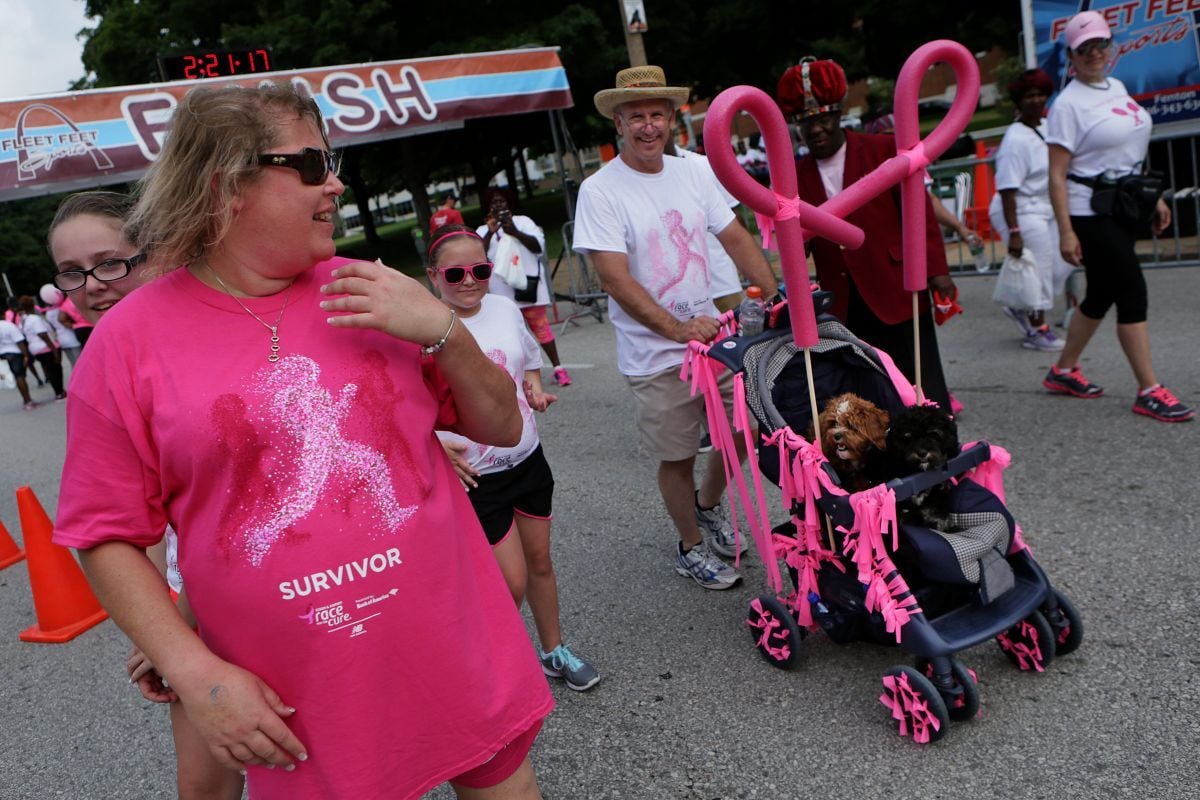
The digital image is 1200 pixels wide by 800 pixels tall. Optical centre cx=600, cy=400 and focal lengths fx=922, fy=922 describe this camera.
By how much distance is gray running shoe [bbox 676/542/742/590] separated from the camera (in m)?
3.98

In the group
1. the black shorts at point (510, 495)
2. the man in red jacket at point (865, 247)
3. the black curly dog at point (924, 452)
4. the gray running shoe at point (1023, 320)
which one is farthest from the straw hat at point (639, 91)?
the gray running shoe at point (1023, 320)

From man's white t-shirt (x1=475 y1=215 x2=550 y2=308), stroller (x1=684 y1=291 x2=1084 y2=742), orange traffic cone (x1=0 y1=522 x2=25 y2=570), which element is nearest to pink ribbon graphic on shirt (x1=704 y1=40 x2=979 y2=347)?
→ stroller (x1=684 y1=291 x2=1084 y2=742)

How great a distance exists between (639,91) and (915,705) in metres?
2.48

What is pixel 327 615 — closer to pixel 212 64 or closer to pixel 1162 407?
pixel 1162 407

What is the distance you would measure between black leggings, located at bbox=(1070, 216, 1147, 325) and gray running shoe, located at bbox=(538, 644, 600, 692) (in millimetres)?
3545

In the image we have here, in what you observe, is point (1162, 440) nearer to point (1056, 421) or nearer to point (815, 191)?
point (1056, 421)

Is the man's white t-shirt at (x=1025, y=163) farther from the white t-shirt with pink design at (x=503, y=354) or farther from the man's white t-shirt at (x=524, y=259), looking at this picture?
the white t-shirt with pink design at (x=503, y=354)

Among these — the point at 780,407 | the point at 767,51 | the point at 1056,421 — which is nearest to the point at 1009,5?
the point at 767,51

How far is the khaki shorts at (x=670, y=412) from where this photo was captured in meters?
3.92

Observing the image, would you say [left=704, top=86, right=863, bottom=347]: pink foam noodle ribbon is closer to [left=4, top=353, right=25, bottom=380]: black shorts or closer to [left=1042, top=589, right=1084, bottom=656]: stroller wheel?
[left=1042, top=589, right=1084, bottom=656]: stroller wheel

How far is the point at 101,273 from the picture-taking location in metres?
2.38

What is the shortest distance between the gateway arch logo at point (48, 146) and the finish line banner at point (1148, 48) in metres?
9.85

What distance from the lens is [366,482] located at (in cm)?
160

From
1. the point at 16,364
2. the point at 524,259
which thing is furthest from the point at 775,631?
the point at 16,364
